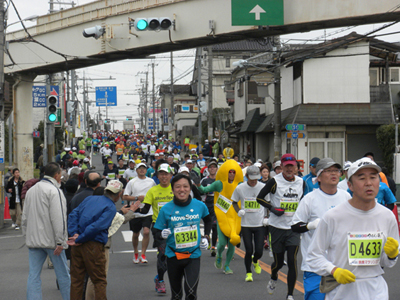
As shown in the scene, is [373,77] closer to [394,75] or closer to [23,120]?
[394,75]

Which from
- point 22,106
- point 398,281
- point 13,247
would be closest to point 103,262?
point 398,281

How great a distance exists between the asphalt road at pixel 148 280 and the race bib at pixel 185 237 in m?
1.96

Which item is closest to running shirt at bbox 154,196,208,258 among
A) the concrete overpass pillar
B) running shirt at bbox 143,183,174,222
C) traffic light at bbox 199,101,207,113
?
running shirt at bbox 143,183,174,222

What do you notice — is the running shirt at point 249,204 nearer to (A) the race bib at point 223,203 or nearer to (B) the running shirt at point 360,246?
(A) the race bib at point 223,203

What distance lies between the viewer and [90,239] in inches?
271

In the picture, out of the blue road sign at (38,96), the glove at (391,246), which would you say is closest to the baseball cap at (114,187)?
the glove at (391,246)

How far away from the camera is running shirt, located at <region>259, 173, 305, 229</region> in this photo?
821 centimetres

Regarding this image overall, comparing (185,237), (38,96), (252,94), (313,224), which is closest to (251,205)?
(185,237)

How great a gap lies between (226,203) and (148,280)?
1.86 metres

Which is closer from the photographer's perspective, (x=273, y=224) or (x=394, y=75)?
(x=273, y=224)

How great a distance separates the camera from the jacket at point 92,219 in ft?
22.4

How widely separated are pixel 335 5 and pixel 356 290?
45.7 feet

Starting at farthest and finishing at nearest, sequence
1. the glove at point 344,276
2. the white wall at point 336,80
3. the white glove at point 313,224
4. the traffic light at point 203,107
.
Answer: the traffic light at point 203,107 → the white wall at point 336,80 → the white glove at point 313,224 → the glove at point 344,276

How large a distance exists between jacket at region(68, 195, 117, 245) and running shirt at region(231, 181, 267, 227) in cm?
298
